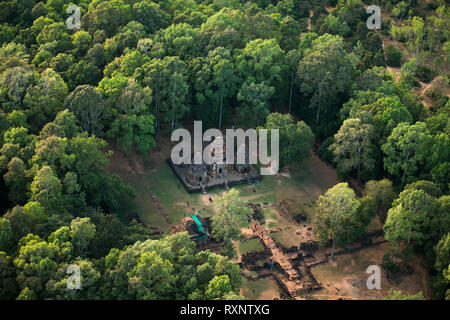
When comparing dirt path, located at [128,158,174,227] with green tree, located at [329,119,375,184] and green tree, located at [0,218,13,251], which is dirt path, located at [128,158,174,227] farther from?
green tree, located at [329,119,375,184]

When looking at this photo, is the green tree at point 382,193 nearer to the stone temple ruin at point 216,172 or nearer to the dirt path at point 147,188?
the stone temple ruin at point 216,172

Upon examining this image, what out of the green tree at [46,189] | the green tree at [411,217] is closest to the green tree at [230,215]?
the green tree at [411,217]

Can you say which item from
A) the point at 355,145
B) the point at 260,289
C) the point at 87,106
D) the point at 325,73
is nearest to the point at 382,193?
the point at 355,145

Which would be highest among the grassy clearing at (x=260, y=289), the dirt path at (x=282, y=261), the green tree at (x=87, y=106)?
the green tree at (x=87, y=106)

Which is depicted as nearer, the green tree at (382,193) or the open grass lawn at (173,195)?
the green tree at (382,193)

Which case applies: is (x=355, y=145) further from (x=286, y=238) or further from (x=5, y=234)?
(x=5, y=234)

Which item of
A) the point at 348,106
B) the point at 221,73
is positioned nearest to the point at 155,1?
the point at 221,73
